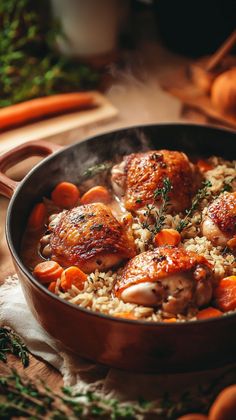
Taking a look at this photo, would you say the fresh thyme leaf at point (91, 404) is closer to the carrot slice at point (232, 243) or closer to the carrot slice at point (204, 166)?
the carrot slice at point (232, 243)

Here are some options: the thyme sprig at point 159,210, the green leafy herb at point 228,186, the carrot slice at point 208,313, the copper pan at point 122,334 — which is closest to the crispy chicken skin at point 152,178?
the thyme sprig at point 159,210

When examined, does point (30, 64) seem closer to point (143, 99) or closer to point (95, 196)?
point (143, 99)

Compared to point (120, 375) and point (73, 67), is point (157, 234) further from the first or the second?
point (73, 67)

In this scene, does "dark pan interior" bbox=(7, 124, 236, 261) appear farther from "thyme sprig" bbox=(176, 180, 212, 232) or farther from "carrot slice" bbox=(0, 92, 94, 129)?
"carrot slice" bbox=(0, 92, 94, 129)

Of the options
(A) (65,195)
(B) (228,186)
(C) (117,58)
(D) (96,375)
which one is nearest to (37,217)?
(A) (65,195)

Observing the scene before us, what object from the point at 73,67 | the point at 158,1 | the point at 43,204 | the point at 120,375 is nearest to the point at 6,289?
the point at 43,204
